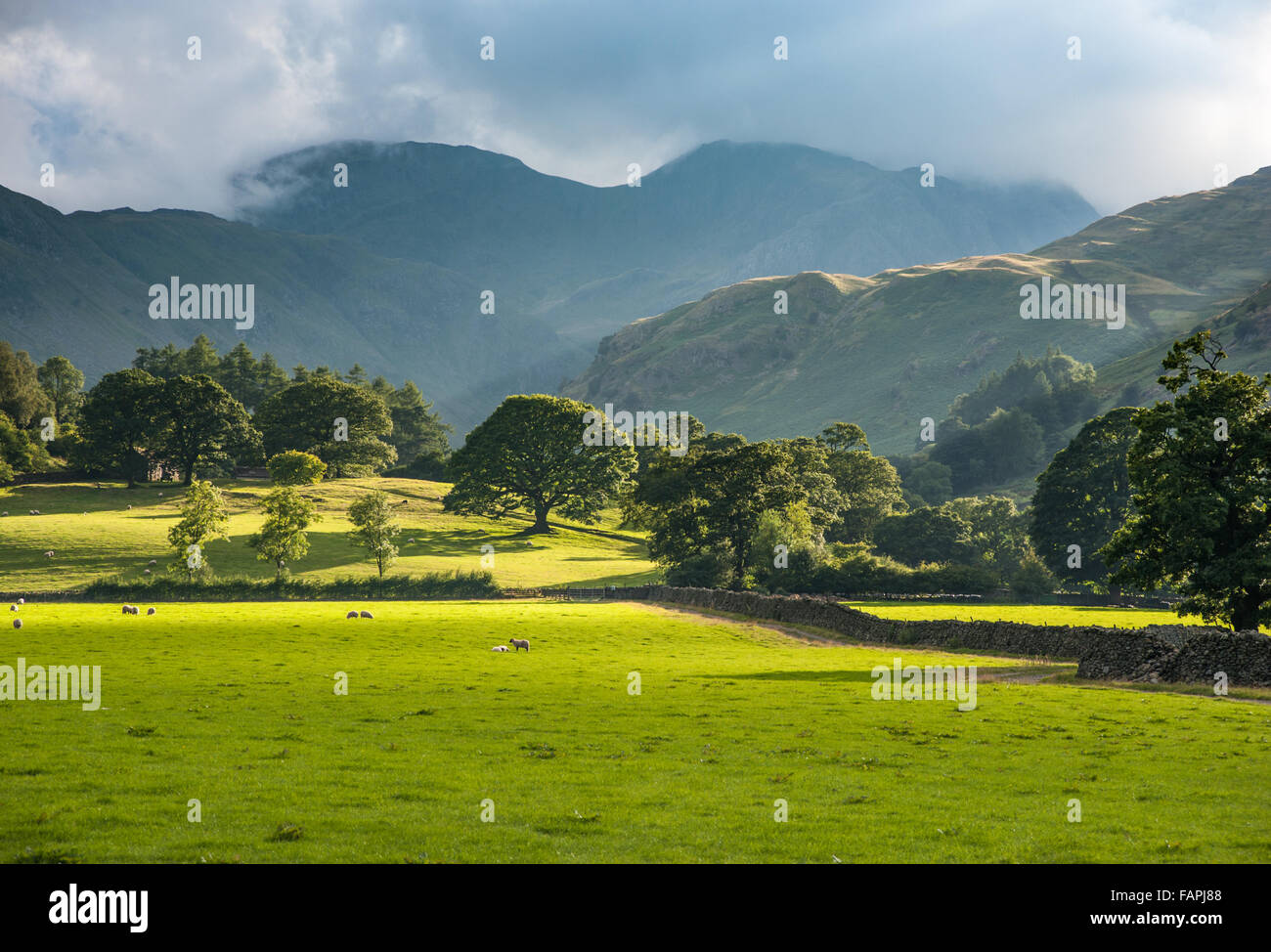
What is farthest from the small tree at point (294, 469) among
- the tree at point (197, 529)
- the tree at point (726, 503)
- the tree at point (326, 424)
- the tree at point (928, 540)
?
the tree at point (928, 540)

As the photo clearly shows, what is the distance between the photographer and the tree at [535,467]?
488ft

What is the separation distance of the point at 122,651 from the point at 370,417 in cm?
13887

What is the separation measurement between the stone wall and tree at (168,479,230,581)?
55.8m

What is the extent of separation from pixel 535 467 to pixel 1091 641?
115 metres

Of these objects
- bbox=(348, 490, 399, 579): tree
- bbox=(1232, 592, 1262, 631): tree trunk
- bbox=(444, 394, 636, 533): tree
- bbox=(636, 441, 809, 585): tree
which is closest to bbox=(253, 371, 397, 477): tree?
bbox=(444, 394, 636, 533): tree

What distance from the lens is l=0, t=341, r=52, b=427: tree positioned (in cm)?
17974

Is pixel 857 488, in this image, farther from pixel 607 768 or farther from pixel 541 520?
pixel 607 768

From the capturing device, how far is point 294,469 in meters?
151

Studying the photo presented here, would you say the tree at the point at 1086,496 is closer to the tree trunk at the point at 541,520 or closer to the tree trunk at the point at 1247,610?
the tree trunk at the point at 1247,610

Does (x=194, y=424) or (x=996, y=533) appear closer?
(x=996, y=533)

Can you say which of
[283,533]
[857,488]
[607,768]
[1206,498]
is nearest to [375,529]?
[283,533]

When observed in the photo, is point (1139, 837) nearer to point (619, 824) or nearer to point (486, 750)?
point (619, 824)

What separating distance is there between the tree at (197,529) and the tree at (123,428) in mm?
59118
